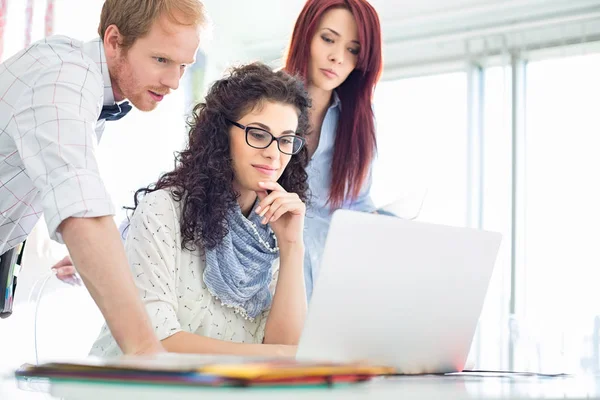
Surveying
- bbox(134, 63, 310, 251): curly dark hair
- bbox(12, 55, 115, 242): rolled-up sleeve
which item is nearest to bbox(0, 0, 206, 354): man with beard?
bbox(12, 55, 115, 242): rolled-up sleeve

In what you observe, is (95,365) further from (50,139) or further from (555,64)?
(555,64)

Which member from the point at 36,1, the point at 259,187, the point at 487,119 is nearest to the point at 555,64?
the point at 487,119

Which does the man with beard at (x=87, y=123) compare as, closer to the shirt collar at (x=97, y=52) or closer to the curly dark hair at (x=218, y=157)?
the shirt collar at (x=97, y=52)

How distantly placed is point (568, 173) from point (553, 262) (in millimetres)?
471

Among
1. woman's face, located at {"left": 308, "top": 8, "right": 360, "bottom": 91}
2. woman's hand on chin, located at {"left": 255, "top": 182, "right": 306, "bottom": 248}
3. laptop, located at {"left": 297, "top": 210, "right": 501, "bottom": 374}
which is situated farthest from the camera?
woman's face, located at {"left": 308, "top": 8, "right": 360, "bottom": 91}

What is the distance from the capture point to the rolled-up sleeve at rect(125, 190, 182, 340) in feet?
4.46

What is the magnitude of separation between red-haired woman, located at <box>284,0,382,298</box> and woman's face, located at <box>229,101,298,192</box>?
0.52 metres

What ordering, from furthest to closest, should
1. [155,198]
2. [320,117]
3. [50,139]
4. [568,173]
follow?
[568,173] → [320,117] → [155,198] → [50,139]

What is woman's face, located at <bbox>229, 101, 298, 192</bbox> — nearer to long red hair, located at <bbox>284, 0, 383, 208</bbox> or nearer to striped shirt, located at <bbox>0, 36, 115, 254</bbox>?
striped shirt, located at <bbox>0, 36, 115, 254</bbox>

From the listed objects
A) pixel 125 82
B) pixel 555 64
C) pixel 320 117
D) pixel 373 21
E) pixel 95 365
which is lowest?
pixel 95 365

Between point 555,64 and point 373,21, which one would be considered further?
point 555,64

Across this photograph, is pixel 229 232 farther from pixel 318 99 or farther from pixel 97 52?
pixel 318 99

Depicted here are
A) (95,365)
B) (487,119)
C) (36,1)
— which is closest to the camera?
(95,365)

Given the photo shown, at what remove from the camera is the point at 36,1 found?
3.33m
